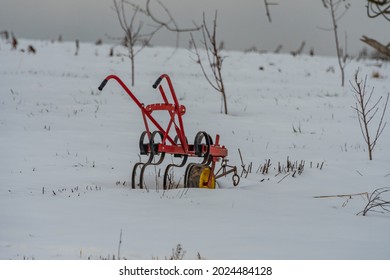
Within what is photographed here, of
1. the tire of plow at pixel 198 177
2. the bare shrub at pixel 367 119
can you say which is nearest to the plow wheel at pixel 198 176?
the tire of plow at pixel 198 177

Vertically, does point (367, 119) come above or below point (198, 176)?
above

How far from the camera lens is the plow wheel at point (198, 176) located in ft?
18.8

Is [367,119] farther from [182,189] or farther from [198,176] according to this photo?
[182,189]

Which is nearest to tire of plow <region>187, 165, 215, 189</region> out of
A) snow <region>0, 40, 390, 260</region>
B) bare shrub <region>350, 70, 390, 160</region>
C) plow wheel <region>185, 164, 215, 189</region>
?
plow wheel <region>185, 164, 215, 189</region>

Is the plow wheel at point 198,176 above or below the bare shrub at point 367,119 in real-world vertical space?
below

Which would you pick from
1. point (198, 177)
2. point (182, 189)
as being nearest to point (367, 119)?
point (198, 177)

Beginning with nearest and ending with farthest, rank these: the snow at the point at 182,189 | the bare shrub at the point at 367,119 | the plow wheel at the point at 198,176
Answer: the snow at the point at 182,189 < the plow wheel at the point at 198,176 < the bare shrub at the point at 367,119

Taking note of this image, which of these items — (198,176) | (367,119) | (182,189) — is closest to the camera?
(182,189)

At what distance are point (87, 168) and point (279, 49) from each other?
1026 inches

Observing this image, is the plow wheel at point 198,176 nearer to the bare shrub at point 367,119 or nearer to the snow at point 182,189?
the snow at point 182,189

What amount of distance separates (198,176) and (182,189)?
10.3 inches

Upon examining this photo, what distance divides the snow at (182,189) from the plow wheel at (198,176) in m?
0.23

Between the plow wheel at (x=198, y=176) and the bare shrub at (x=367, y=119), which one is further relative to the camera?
the bare shrub at (x=367, y=119)

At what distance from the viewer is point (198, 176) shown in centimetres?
576
